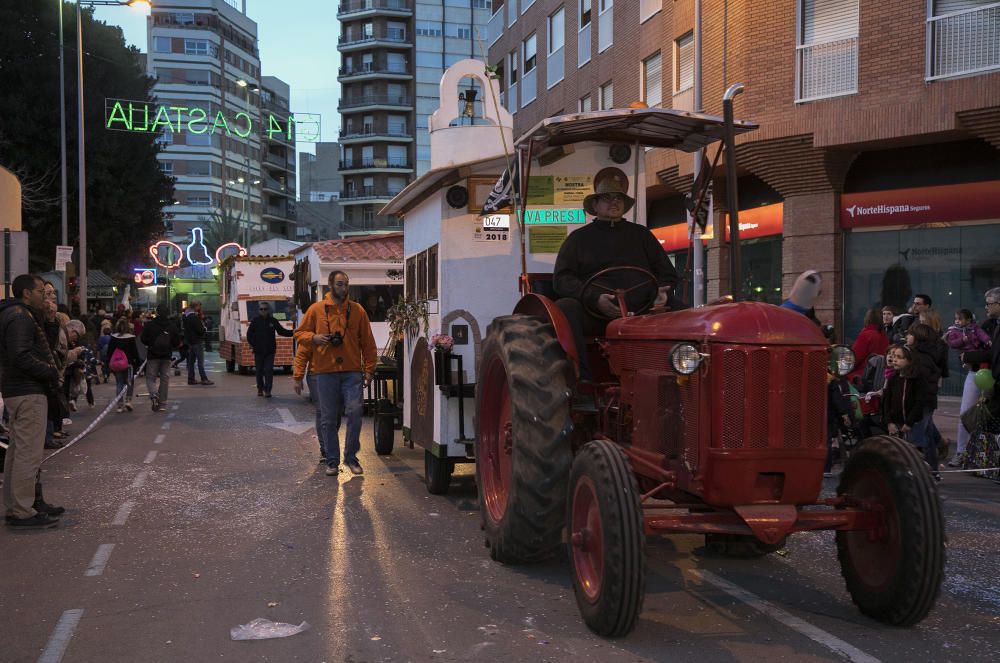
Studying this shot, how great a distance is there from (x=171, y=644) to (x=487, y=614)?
156 centimetres

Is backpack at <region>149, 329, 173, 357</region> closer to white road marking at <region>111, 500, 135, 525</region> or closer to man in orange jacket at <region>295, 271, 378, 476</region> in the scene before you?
man in orange jacket at <region>295, 271, 378, 476</region>

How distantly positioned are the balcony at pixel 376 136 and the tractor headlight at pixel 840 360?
84.3m

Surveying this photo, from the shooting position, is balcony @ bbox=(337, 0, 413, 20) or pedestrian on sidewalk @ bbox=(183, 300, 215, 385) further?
balcony @ bbox=(337, 0, 413, 20)

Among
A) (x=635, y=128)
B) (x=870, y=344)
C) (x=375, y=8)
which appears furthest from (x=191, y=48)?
(x=635, y=128)

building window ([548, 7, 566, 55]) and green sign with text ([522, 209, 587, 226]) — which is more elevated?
building window ([548, 7, 566, 55])

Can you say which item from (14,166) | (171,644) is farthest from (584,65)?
(171,644)

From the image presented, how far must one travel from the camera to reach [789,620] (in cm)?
543

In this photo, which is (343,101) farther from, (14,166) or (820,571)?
(820,571)

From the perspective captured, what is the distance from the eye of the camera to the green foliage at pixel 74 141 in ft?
117

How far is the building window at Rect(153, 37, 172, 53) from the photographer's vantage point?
83500 mm

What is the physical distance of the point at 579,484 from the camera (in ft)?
17.6

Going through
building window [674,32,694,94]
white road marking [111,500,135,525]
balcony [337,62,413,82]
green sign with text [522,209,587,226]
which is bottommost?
white road marking [111,500,135,525]

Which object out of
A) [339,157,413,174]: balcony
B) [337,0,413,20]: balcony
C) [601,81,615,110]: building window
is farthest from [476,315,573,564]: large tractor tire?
[337,0,413,20]: balcony

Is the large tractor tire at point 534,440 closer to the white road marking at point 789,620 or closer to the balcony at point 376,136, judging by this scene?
the white road marking at point 789,620
